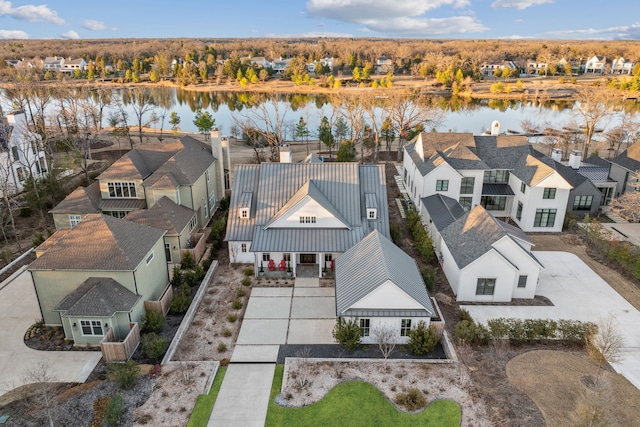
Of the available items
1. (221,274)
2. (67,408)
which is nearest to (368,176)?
(221,274)

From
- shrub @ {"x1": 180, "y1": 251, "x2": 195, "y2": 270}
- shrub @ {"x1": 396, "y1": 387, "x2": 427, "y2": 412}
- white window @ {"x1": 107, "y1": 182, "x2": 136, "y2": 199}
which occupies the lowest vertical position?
shrub @ {"x1": 396, "y1": 387, "x2": 427, "y2": 412}

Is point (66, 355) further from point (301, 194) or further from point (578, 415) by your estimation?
point (578, 415)

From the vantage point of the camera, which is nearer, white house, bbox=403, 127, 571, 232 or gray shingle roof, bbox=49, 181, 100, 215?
gray shingle roof, bbox=49, 181, 100, 215

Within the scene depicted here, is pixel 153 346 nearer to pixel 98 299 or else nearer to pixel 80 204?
pixel 98 299

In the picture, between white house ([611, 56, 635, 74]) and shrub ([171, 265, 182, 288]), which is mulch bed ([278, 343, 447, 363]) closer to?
shrub ([171, 265, 182, 288])

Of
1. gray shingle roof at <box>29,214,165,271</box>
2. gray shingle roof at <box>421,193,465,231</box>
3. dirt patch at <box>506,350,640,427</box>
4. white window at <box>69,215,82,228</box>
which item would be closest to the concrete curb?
gray shingle roof at <box>29,214,165,271</box>

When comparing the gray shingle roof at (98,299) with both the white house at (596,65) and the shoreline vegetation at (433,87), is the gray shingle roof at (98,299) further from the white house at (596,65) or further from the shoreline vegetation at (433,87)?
the white house at (596,65)
